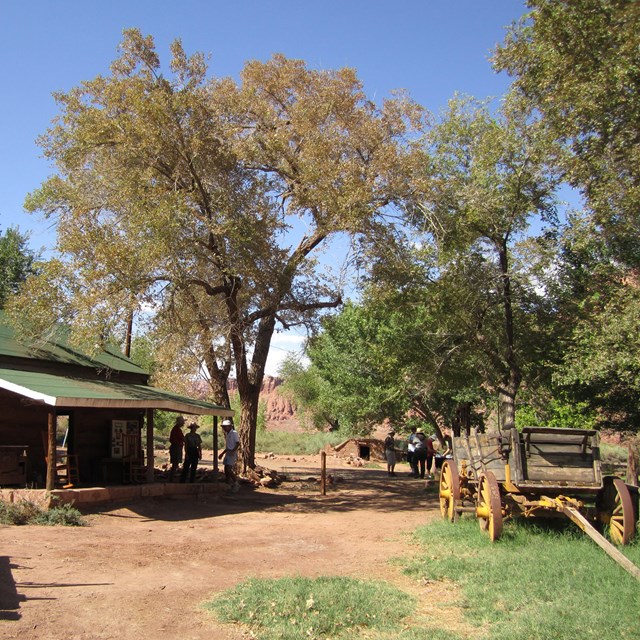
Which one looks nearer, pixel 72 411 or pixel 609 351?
pixel 609 351

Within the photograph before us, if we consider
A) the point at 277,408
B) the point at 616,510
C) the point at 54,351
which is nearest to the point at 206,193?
the point at 54,351

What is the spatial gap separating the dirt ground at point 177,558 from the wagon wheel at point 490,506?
1.31 m

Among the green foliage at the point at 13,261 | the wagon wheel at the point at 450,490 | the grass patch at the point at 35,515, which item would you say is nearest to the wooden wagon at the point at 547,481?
the wagon wheel at the point at 450,490

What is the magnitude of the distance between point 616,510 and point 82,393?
32.7ft

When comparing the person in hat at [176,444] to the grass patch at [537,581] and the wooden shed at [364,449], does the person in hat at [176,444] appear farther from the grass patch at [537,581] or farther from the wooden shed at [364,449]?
the wooden shed at [364,449]

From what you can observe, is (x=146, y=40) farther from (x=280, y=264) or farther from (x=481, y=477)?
(x=481, y=477)

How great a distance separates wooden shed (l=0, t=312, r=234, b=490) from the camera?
13.4 m

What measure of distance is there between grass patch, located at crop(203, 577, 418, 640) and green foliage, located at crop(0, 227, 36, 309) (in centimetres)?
2825

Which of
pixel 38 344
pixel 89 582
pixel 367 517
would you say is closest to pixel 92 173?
pixel 38 344

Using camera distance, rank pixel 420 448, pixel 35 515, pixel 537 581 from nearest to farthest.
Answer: pixel 537 581 → pixel 35 515 → pixel 420 448

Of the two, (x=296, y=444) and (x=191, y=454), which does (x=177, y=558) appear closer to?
(x=191, y=454)

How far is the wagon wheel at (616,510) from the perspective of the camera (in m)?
8.81

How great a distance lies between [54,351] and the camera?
16.8 meters

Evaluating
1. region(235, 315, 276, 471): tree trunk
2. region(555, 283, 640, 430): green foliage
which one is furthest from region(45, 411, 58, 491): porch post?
region(555, 283, 640, 430): green foliage
